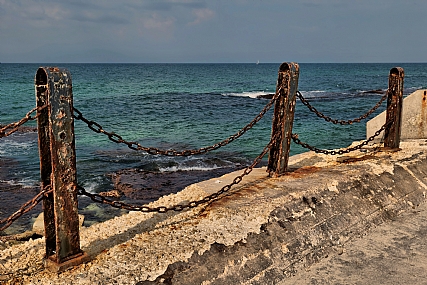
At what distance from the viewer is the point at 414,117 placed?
8031 mm

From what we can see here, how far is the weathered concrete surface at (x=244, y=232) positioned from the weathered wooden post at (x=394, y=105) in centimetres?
109

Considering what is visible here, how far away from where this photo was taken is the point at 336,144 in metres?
17.2

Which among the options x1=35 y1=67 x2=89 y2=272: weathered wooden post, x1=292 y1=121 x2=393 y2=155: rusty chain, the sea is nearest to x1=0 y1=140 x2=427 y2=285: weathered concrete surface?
x1=35 y1=67 x2=89 y2=272: weathered wooden post

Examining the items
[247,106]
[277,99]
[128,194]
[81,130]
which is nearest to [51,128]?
[277,99]

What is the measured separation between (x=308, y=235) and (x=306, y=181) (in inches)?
38.4

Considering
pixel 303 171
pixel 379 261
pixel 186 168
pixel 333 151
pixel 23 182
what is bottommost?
pixel 23 182

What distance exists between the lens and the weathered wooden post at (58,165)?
8.79ft

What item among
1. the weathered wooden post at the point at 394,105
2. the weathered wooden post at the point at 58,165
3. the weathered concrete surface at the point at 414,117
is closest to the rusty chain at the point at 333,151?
the weathered wooden post at the point at 394,105

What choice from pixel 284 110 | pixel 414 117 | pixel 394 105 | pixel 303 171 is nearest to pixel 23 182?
pixel 303 171

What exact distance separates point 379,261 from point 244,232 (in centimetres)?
125

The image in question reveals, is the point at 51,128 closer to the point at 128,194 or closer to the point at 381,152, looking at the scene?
the point at 381,152

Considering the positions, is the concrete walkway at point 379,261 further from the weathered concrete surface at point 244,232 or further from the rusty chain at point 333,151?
the rusty chain at point 333,151

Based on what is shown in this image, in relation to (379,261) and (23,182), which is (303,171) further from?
(23,182)

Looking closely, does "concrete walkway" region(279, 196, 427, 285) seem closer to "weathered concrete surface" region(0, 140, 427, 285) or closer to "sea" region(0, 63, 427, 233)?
"weathered concrete surface" region(0, 140, 427, 285)
